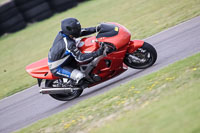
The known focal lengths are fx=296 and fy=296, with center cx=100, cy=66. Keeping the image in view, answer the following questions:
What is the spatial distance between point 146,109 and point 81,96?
319 centimetres

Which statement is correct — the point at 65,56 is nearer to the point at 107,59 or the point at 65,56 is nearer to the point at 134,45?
the point at 107,59

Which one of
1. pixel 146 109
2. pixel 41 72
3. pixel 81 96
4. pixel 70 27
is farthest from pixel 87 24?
pixel 146 109

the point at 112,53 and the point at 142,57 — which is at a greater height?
the point at 112,53

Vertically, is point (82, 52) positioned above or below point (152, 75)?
above

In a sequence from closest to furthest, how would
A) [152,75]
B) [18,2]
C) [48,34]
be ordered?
[152,75]
[48,34]
[18,2]

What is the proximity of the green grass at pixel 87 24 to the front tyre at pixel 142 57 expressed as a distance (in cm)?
379

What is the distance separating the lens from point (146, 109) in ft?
15.9

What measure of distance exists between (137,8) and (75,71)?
8.78 m

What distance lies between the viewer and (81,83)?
292 inches

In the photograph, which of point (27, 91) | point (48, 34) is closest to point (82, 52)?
point (27, 91)

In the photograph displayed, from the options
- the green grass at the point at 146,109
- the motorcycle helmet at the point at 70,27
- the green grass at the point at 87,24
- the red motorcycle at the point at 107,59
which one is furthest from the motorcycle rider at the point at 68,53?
the green grass at the point at 87,24

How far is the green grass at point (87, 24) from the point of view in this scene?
11220mm

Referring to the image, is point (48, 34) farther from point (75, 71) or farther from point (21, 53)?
point (75, 71)

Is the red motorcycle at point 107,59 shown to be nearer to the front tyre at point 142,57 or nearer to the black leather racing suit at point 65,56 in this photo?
the front tyre at point 142,57
